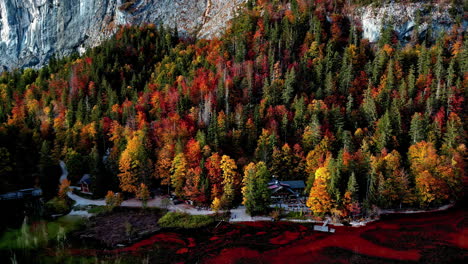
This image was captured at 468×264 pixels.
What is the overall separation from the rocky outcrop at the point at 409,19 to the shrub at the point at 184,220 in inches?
3066

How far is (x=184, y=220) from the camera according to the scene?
183 ft

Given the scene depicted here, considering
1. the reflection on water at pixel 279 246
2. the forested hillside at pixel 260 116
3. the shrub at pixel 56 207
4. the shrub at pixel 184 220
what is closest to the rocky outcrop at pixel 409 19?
the forested hillside at pixel 260 116

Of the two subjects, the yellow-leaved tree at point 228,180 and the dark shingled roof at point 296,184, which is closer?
the yellow-leaved tree at point 228,180

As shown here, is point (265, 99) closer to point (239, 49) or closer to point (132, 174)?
point (239, 49)

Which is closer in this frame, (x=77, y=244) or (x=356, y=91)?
(x=77, y=244)

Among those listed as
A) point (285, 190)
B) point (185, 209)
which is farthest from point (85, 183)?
point (285, 190)

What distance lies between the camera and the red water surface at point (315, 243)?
1698 inches

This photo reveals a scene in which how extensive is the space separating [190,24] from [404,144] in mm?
93886

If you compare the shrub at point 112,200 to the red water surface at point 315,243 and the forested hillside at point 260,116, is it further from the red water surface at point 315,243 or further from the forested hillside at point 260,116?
the red water surface at point 315,243

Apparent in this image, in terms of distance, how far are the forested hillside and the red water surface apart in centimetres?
576

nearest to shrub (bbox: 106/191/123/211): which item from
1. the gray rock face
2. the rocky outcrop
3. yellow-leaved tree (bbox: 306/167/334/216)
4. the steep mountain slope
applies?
yellow-leaved tree (bbox: 306/167/334/216)

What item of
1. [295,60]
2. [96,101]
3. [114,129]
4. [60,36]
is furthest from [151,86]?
[60,36]

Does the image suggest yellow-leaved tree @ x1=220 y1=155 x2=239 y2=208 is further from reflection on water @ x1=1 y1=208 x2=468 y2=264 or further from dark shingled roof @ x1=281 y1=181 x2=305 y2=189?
dark shingled roof @ x1=281 y1=181 x2=305 y2=189

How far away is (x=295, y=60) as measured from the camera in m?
98.8
